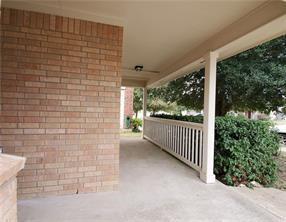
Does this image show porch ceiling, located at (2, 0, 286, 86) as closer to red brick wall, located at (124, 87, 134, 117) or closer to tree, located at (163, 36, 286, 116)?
tree, located at (163, 36, 286, 116)

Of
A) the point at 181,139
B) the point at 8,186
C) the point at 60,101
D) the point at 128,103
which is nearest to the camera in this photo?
the point at 8,186

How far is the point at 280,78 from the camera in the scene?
4840mm

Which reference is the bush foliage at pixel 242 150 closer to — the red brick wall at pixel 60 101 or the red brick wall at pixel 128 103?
the red brick wall at pixel 60 101

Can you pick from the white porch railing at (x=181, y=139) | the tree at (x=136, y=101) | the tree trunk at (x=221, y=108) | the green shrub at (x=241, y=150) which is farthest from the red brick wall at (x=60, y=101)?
the tree at (x=136, y=101)

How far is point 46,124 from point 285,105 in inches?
Answer: 217

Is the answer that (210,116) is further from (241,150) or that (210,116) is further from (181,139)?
(181,139)

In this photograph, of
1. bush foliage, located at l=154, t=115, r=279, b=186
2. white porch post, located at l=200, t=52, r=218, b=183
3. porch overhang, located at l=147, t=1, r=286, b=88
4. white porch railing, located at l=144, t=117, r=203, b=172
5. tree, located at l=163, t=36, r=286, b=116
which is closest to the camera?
porch overhang, located at l=147, t=1, r=286, b=88

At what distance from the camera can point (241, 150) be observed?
3.80 meters

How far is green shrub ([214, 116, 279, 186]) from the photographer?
381 cm

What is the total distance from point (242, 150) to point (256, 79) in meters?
2.09

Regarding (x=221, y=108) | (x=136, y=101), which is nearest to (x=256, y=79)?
(x=221, y=108)

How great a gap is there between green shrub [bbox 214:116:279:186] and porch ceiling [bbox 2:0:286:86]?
55.5 inches

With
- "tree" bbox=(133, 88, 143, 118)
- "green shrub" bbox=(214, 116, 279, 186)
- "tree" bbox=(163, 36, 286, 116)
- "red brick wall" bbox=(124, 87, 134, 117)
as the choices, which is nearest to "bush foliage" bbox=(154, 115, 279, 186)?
"green shrub" bbox=(214, 116, 279, 186)

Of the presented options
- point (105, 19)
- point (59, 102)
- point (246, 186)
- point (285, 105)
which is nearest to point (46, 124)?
point (59, 102)
